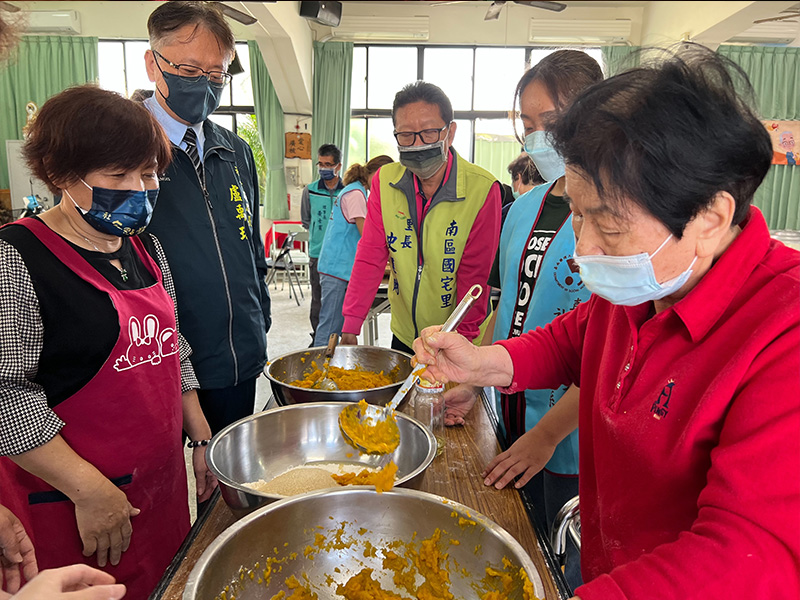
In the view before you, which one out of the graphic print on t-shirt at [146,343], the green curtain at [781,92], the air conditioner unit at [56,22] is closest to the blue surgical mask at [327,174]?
the graphic print on t-shirt at [146,343]

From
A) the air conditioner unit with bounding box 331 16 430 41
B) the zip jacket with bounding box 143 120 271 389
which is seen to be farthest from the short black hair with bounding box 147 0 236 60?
the air conditioner unit with bounding box 331 16 430 41

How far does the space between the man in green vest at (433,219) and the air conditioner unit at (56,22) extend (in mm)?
8134

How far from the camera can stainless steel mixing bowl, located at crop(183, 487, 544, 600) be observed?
879mm

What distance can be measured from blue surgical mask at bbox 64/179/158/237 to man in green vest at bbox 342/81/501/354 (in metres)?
0.91

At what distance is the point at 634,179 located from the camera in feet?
2.32

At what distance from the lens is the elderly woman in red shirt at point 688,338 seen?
0.60 metres

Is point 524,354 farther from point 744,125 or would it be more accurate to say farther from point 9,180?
point 9,180

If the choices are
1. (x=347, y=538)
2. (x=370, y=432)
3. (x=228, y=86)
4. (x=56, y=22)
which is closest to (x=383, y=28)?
(x=228, y=86)

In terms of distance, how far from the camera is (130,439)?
1.27 m

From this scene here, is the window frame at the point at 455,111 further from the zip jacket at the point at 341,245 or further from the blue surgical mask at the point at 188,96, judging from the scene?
the blue surgical mask at the point at 188,96

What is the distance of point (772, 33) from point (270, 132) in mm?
7172

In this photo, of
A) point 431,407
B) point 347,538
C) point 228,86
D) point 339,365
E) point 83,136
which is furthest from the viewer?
point 228,86

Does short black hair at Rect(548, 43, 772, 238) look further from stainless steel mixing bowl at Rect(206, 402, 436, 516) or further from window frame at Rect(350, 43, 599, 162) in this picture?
window frame at Rect(350, 43, 599, 162)

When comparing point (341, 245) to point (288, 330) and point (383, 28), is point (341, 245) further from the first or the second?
point (383, 28)
